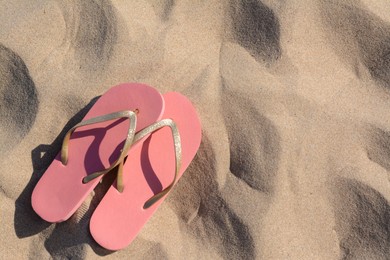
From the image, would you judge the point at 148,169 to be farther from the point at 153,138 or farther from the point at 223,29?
the point at 223,29

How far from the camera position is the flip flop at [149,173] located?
1408 millimetres

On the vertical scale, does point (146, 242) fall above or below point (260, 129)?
below

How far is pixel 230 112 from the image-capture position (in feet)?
4.81

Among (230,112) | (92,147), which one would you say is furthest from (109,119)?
(230,112)

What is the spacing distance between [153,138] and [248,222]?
325mm

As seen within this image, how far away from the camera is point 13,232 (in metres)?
1.42

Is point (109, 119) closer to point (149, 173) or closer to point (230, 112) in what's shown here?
point (149, 173)

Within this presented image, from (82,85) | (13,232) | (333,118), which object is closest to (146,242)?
(13,232)

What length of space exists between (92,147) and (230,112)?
14.2 inches

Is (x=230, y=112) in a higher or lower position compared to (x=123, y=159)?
higher

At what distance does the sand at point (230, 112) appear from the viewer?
4.59 feet

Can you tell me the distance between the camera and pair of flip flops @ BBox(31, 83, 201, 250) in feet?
4.64

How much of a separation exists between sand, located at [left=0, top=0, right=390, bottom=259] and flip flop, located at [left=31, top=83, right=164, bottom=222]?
4cm

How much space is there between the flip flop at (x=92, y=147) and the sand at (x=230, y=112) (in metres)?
0.04
